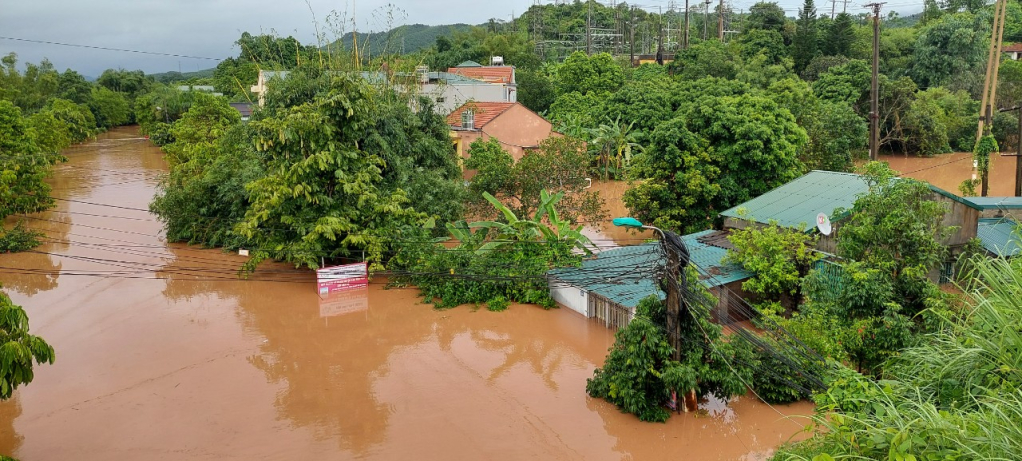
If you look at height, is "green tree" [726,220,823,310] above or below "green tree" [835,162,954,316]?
below

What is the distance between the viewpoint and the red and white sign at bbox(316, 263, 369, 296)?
15.9 meters

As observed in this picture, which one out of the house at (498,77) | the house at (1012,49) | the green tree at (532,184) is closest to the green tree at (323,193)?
the green tree at (532,184)

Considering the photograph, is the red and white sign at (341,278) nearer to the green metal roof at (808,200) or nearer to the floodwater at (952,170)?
the green metal roof at (808,200)

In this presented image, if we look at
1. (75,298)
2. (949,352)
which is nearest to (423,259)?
(75,298)

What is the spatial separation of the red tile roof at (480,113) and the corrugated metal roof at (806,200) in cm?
1328

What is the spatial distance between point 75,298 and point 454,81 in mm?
19469

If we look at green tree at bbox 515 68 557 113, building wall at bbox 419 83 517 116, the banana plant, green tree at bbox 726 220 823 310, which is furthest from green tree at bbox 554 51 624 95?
green tree at bbox 726 220 823 310

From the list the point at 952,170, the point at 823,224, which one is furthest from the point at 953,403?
the point at 952,170

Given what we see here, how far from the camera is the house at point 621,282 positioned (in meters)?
13.0

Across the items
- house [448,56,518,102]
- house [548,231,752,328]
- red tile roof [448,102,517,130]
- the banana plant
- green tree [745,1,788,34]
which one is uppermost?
green tree [745,1,788,34]

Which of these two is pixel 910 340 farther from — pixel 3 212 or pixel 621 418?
pixel 3 212

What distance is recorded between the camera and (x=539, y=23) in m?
69.4

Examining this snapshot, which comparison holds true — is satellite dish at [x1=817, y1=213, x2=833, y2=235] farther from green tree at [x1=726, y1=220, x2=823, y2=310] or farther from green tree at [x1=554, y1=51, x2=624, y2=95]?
green tree at [x1=554, y1=51, x2=624, y2=95]

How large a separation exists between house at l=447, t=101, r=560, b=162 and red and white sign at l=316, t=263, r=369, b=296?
36.6 feet
